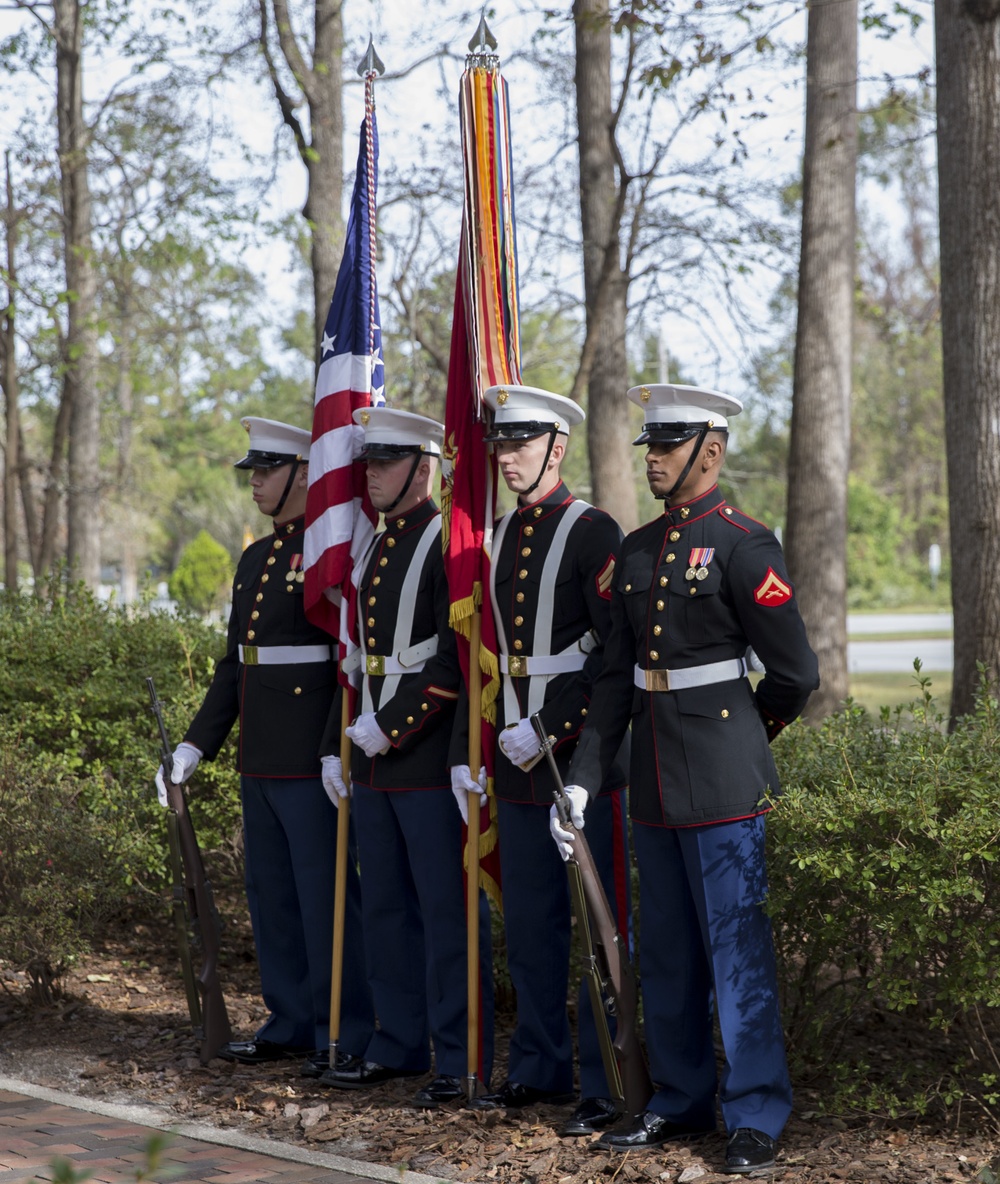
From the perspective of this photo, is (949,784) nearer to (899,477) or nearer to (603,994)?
(603,994)

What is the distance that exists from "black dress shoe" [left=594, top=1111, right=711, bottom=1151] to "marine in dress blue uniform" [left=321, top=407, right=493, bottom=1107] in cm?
65

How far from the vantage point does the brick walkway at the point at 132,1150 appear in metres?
3.78

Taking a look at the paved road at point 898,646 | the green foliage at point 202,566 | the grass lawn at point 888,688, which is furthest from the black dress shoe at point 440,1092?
the green foliage at point 202,566

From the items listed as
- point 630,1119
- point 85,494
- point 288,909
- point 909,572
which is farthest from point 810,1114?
point 909,572

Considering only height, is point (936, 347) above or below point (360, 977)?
above

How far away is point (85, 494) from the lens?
1614 cm

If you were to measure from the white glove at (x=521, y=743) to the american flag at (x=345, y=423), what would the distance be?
0.88m

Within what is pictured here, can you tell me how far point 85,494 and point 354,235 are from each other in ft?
37.8

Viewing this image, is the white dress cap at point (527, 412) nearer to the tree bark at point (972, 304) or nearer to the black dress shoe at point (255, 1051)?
the black dress shoe at point (255, 1051)

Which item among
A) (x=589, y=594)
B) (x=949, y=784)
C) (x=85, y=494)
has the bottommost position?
(x=949, y=784)

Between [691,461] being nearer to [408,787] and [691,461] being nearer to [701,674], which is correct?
[701,674]

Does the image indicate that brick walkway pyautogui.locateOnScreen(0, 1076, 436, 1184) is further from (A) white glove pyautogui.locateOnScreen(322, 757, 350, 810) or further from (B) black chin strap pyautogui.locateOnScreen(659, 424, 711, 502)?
(B) black chin strap pyautogui.locateOnScreen(659, 424, 711, 502)

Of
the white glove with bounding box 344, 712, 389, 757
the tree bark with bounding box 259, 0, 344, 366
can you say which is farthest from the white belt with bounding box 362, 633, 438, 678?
the tree bark with bounding box 259, 0, 344, 366

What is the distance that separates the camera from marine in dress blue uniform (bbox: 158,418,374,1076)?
16.2 ft
